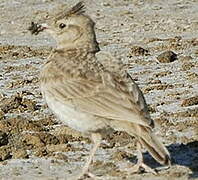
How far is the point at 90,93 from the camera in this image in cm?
733

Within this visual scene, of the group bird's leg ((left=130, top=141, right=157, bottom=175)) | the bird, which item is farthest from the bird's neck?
bird's leg ((left=130, top=141, right=157, bottom=175))

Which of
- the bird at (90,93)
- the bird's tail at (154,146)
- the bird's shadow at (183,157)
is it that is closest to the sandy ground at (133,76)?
the bird's shadow at (183,157)

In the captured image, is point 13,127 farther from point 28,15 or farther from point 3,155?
point 28,15

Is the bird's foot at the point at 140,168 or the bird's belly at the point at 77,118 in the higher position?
the bird's belly at the point at 77,118

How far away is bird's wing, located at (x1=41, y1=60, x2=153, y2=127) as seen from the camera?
23.2 ft

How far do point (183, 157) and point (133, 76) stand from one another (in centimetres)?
384

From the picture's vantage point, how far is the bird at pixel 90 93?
7070 mm

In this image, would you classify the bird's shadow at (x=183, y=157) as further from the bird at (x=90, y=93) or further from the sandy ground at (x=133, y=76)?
the bird at (x=90, y=93)

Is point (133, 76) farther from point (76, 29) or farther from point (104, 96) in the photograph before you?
point (104, 96)

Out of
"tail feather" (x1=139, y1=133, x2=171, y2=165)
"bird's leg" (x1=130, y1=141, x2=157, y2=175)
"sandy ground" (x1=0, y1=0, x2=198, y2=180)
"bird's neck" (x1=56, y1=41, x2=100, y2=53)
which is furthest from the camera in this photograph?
"sandy ground" (x1=0, y1=0, x2=198, y2=180)

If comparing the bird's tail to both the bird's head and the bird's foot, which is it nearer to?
the bird's foot

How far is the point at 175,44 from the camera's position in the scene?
14289 mm

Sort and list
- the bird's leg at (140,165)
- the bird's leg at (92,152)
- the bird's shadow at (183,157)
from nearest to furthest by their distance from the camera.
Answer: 1. the bird's leg at (92,152)
2. the bird's leg at (140,165)
3. the bird's shadow at (183,157)

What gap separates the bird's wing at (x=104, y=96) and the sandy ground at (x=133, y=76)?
0.87 m
